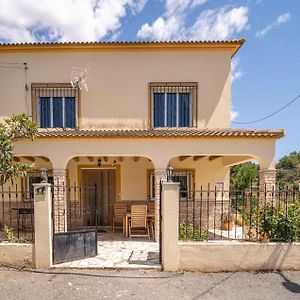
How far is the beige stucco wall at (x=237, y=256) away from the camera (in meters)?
6.78

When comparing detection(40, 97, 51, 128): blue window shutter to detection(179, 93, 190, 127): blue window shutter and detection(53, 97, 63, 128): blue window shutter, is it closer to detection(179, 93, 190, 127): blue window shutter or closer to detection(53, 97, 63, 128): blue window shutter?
detection(53, 97, 63, 128): blue window shutter

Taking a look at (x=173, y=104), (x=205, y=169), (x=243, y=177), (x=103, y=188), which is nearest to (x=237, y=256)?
(x=205, y=169)

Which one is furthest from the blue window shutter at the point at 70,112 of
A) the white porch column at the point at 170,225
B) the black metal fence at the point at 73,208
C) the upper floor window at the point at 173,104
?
the white porch column at the point at 170,225

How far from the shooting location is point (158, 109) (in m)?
12.4

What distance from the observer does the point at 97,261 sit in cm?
742

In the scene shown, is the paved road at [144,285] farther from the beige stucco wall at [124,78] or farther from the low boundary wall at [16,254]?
Answer: the beige stucco wall at [124,78]

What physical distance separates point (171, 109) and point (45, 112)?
5799 mm

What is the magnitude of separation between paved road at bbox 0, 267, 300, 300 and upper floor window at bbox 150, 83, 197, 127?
7153 mm

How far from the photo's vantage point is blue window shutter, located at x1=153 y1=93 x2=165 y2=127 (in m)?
12.4

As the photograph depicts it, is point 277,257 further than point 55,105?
No

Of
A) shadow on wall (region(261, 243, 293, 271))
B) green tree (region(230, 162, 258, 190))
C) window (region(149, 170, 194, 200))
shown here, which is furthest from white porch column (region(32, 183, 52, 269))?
green tree (region(230, 162, 258, 190))

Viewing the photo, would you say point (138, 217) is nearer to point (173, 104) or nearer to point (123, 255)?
point (123, 255)

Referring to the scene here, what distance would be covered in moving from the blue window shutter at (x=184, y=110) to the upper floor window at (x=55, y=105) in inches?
189

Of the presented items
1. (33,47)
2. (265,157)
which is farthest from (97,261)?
(33,47)
